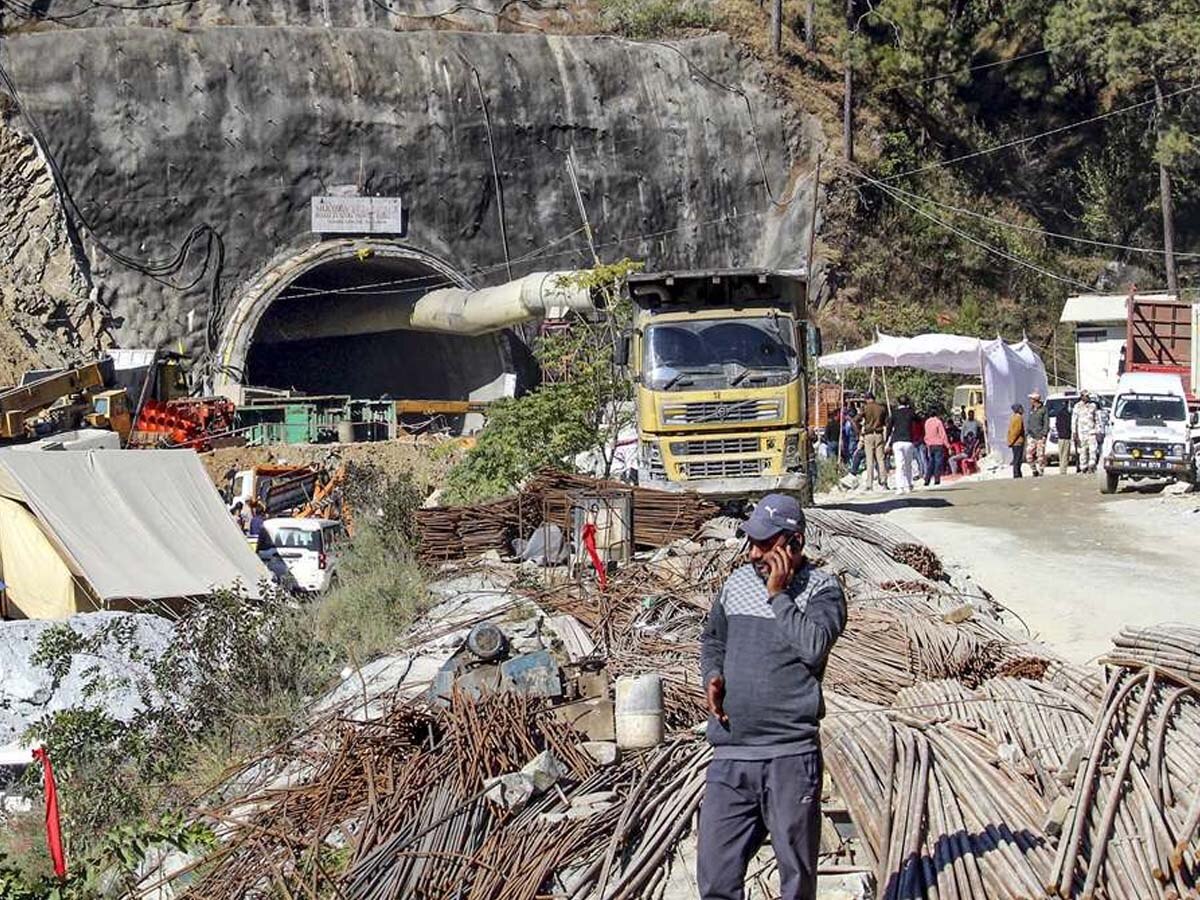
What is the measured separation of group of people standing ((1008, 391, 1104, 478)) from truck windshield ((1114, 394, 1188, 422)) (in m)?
3.44

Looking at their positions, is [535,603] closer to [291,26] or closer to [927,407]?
[927,407]

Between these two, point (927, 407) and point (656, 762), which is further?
point (927, 407)

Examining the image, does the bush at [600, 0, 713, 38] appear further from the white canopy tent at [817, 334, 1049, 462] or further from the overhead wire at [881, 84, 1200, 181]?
the white canopy tent at [817, 334, 1049, 462]

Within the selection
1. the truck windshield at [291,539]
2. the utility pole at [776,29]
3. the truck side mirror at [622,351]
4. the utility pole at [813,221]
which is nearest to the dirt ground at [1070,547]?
the truck side mirror at [622,351]

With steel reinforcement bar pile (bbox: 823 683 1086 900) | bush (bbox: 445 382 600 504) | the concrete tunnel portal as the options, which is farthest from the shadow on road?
the concrete tunnel portal

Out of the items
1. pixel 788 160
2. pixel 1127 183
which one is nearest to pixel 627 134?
pixel 788 160

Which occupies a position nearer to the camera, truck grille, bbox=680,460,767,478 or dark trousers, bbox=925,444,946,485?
truck grille, bbox=680,460,767,478

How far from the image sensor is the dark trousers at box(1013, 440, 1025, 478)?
28.4 meters

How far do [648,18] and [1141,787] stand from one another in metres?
43.0

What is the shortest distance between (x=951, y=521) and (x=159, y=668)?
11.6 metres

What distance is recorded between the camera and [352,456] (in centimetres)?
3100

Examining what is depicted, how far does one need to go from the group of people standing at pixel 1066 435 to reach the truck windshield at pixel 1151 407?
3438mm

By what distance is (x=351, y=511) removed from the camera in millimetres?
23938

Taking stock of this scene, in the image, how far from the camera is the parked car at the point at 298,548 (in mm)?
21000
